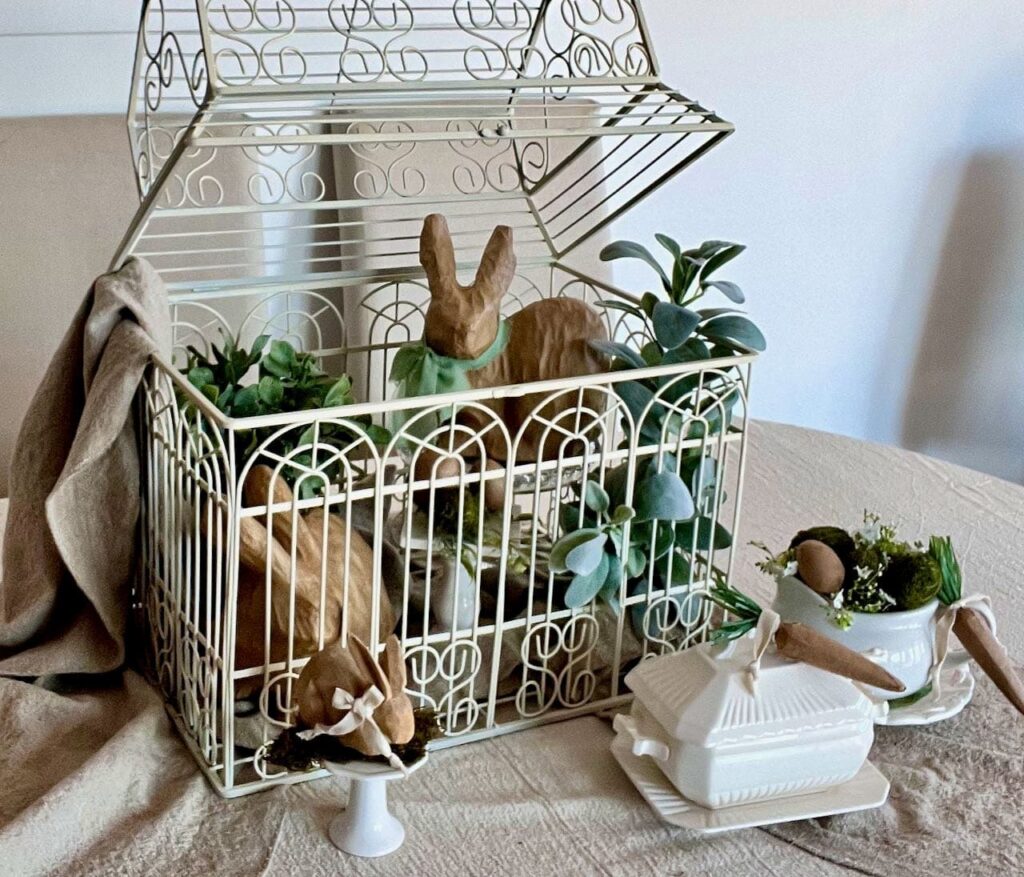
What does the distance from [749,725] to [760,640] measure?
0.05 m

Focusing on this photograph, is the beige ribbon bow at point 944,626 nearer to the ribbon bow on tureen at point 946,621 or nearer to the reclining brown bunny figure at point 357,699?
the ribbon bow on tureen at point 946,621

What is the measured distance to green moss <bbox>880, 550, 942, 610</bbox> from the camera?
904mm

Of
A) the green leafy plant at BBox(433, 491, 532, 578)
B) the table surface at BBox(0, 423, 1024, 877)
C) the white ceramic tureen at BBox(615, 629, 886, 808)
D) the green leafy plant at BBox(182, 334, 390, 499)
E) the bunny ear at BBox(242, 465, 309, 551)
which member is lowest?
the table surface at BBox(0, 423, 1024, 877)

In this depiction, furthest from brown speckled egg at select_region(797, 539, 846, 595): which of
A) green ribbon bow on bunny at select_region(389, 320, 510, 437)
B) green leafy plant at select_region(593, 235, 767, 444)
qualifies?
green ribbon bow on bunny at select_region(389, 320, 510, 437)

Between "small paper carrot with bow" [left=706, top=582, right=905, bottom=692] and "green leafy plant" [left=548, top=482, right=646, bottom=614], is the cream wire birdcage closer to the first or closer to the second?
"green leafy plant" [left=548, top=482, right=646, bottom=614]

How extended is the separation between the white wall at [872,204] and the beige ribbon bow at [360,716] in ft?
3.80

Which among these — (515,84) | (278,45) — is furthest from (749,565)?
(278,45)

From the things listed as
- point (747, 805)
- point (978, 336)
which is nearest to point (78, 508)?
point (747, 805)

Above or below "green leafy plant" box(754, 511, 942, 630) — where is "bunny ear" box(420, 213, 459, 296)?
above

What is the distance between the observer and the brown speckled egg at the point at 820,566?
0.88m

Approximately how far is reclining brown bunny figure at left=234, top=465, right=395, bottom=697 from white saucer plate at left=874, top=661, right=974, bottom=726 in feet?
1.29

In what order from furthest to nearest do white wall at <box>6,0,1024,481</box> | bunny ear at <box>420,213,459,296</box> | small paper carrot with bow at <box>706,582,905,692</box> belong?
white wall at <box>6,0,1024,481</box>
bunny ear at <box>420,213,459,296</box>
small paper carrot with bow at <box>706,582,905,692</box>

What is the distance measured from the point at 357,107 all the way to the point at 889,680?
50cm

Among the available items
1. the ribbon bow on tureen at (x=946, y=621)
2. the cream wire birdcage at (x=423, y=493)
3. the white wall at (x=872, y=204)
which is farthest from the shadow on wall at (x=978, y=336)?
the ribbon bow on tureen at (x=946, y=621)
